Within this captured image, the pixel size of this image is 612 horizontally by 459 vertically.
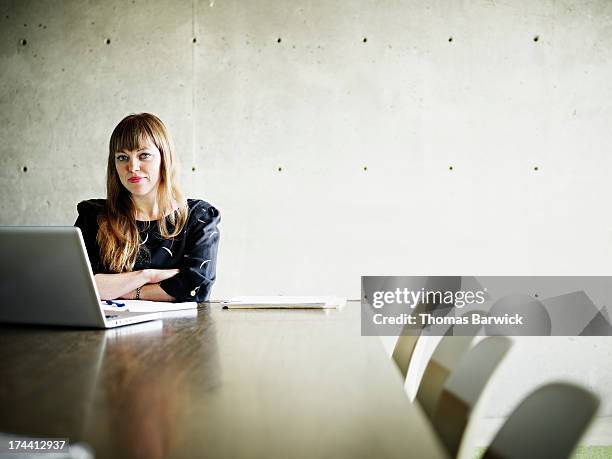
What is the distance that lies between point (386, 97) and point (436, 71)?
347 mm

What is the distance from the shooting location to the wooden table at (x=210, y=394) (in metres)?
0.73

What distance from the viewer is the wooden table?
0.73 meters

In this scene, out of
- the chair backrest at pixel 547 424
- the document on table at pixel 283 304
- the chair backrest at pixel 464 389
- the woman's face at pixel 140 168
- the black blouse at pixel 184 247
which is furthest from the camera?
the woman's face at pixel 140 168

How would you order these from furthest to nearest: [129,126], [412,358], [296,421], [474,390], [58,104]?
[58,104], [129,126], [412,358], [474,390], [296,421]

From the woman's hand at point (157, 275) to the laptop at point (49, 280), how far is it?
29.4 inches

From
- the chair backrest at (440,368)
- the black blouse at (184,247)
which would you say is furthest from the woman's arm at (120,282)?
the chair backrest at (440,368)

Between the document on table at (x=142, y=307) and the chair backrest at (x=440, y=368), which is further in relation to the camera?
the document on table at (x=142, y=307)

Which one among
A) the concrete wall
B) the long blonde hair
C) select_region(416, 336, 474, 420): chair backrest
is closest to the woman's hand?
the long blonde hair

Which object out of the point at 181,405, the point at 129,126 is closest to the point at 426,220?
the point at 129,126

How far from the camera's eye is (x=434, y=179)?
13.1 ft

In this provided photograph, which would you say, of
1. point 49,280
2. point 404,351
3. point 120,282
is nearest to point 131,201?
point 120,282

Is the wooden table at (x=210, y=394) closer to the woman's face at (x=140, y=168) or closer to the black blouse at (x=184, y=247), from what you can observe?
the black blouse at (x=184, y=247)

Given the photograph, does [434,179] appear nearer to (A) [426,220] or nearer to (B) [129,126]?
(A) [426,220]

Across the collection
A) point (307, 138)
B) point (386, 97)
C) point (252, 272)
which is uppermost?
point (386, 97)
